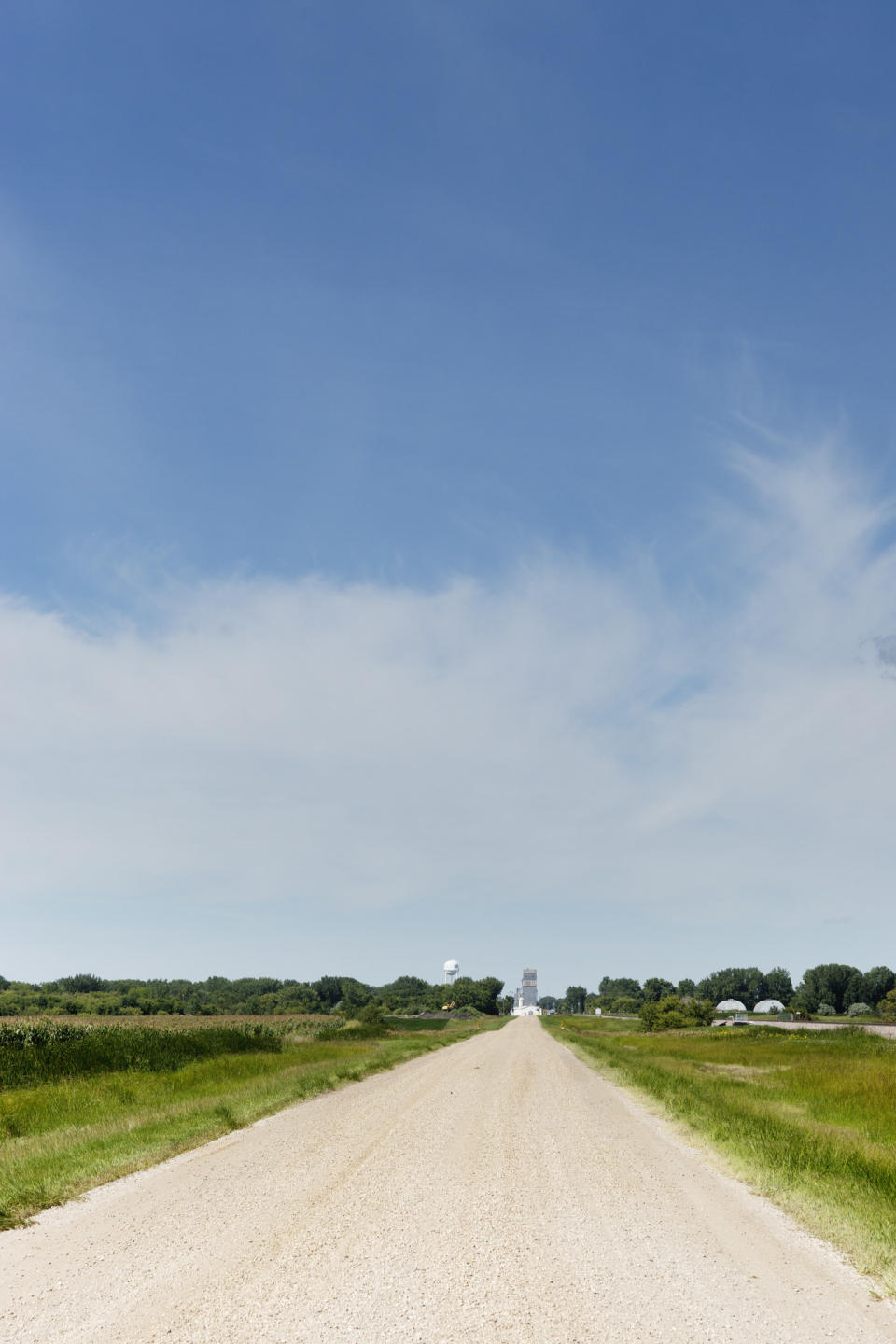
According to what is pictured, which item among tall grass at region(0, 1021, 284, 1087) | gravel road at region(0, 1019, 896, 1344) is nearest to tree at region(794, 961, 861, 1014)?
tall grass at region(0, 1021, 284, 1087)

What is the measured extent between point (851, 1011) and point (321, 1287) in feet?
611

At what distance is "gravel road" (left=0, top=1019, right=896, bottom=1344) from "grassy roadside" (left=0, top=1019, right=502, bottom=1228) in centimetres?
62

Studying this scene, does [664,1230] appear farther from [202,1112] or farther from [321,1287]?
[202,1112]

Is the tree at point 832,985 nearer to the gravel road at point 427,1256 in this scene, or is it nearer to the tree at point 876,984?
the tree at point 876,984

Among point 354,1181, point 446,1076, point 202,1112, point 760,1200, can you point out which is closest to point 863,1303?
point 760,1200

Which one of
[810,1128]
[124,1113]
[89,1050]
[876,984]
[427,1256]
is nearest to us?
[427,1256]

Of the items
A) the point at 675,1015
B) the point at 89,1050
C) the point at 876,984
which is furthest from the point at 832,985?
the point at 89,1050

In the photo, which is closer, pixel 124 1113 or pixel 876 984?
pixel 124 1113

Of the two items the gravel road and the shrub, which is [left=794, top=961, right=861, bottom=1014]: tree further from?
the gravel road

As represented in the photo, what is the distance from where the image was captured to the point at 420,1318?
7070 mm

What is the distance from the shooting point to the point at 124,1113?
19.3 metres

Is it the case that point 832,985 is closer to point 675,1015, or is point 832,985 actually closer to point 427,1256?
point 675,1015

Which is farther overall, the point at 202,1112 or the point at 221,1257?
the point at 202,1112

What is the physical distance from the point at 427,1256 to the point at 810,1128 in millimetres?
13353
